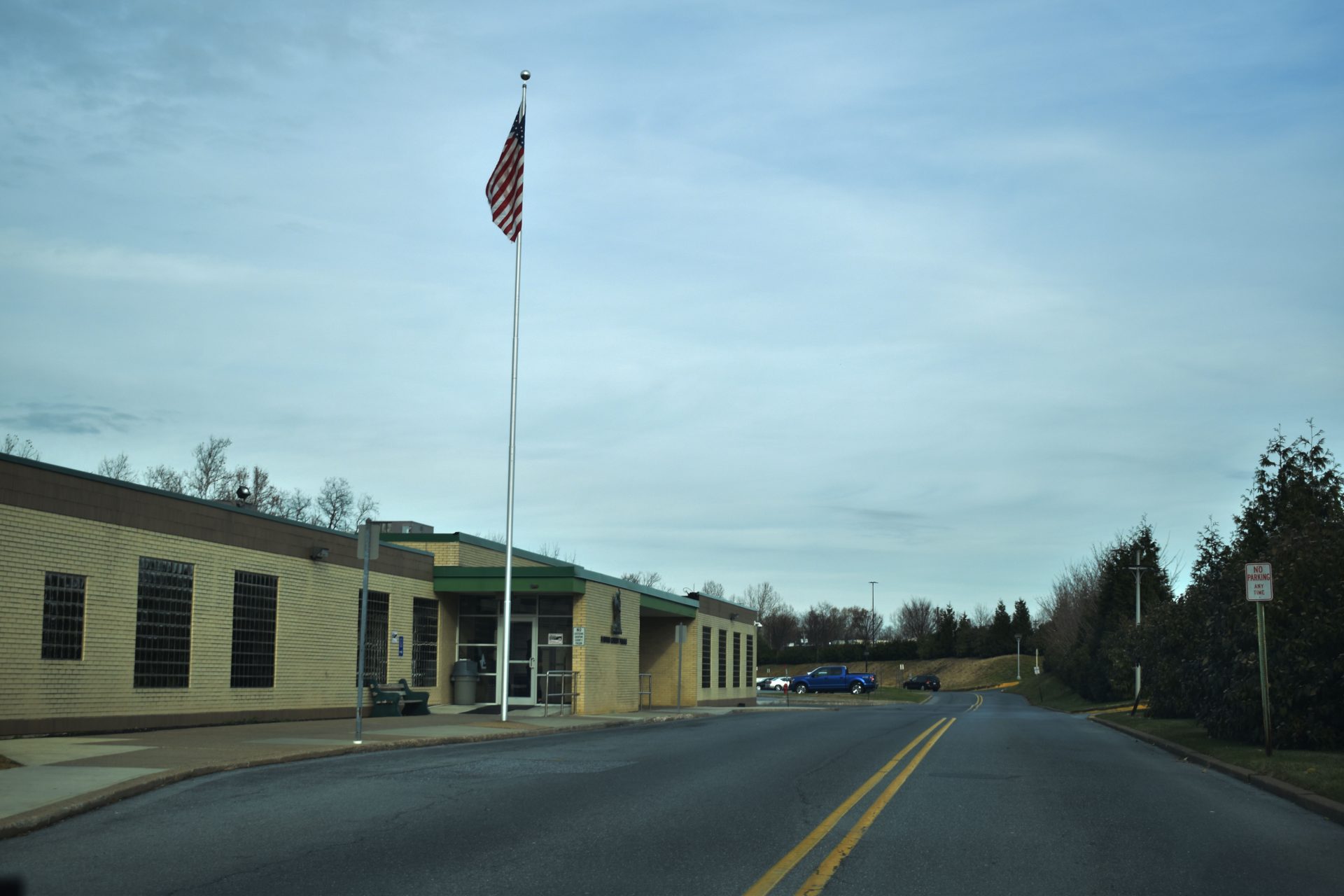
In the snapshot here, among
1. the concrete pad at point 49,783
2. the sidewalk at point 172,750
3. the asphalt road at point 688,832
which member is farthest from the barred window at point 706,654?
the concrete pad at point 49,783

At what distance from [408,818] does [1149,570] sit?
55517 mm

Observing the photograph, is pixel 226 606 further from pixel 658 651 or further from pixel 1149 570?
pixel 1149 570

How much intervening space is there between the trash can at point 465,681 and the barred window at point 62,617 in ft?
47.5

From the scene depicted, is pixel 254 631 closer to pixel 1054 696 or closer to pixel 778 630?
pixel 1054 696

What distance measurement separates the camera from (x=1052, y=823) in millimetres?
10305

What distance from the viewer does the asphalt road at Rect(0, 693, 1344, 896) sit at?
25.2 ft

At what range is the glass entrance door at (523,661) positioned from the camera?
35.6 meters

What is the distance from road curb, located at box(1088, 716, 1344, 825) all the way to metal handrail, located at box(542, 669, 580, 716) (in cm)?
1583

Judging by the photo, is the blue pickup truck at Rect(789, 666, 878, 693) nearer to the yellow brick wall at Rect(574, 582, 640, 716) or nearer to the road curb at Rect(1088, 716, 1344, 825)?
the yellow brick wall at Rect(574, 582, 640, 716)

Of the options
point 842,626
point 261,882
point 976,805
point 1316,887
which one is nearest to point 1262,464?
point 976,805

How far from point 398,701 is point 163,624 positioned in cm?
665

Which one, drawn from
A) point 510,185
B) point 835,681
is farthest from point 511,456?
point 835,681

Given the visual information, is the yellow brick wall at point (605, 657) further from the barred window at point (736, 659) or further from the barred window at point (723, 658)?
the barred window at point (736, 659)

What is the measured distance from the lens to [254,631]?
26000 mm
